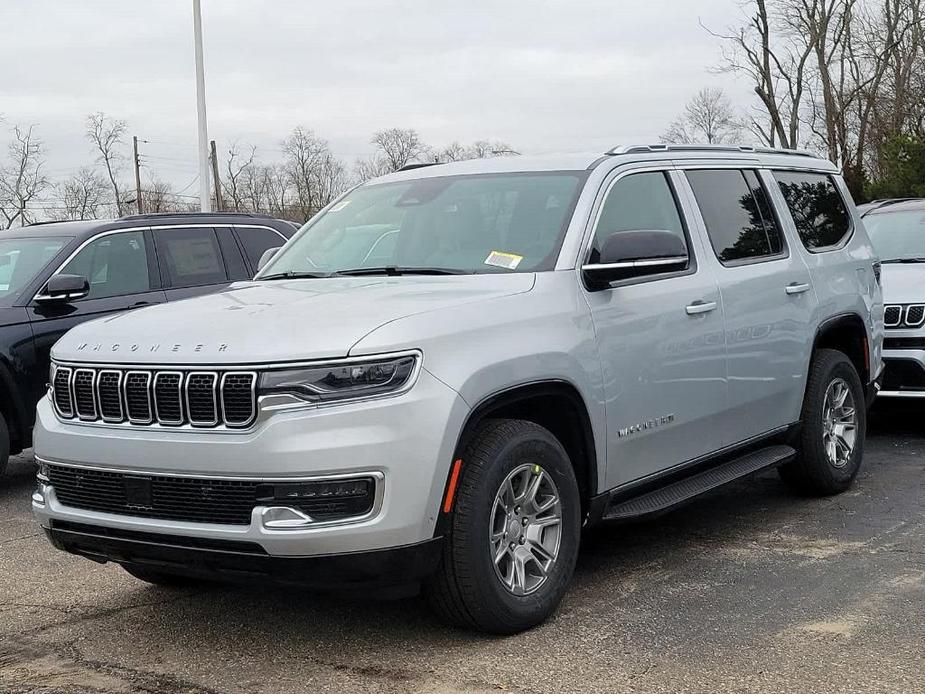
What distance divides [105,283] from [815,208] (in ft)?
16.4

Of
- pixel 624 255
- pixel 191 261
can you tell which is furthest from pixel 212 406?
pixel 191 261

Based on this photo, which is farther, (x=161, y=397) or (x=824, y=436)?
(x=824, y=436)

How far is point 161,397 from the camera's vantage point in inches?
161

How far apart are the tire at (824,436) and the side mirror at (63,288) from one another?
4772 millimetres

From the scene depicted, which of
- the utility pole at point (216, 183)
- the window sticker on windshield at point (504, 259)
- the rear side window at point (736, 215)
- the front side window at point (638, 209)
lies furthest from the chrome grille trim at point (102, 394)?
the utility pole at point (216, 183)

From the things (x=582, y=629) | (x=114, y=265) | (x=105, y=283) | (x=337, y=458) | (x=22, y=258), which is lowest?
(x=582, y=629)

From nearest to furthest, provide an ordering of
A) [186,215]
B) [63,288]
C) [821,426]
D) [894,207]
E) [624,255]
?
[624,255] → [821,426] → [63,288] → [186,215] → [894,207]

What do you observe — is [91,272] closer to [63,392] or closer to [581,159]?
[63,392]

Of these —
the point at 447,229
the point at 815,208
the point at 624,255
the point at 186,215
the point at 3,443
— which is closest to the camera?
the point at 624,255

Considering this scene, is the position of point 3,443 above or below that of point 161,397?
below

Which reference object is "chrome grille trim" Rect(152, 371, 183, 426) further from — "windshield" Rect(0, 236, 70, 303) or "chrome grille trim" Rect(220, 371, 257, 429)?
"windshield" Rect(0, 236, 70, 303)

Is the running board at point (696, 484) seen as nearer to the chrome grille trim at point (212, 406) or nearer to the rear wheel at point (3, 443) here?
the chrome grille trim at point (212, 406)

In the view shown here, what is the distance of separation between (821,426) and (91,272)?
17.0 feet

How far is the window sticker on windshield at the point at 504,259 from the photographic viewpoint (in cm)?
495
